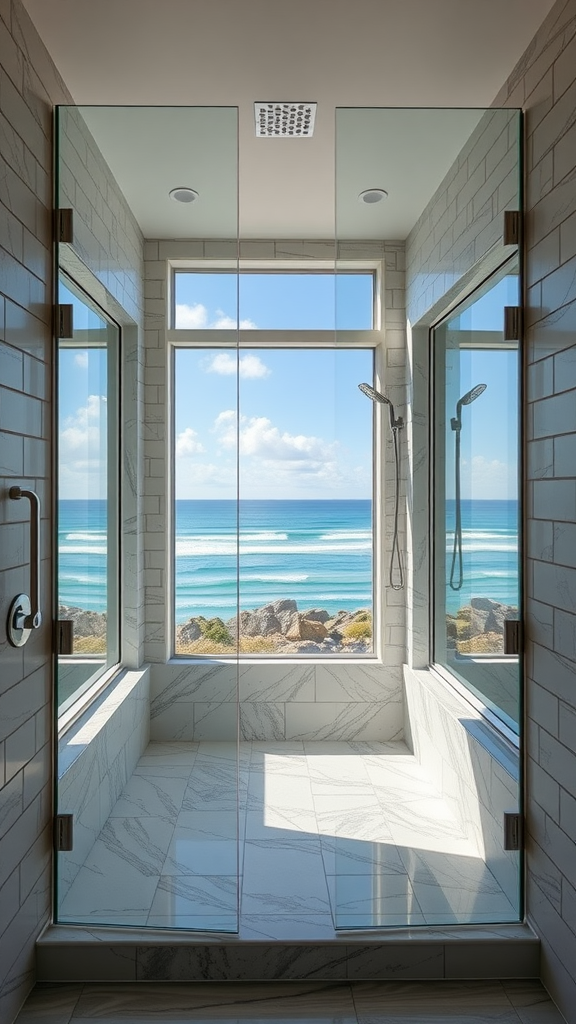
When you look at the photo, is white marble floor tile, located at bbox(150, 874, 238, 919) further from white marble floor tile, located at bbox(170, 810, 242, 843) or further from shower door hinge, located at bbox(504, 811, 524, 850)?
shower door hinge, located at bbox(504, 811, 524, 850)

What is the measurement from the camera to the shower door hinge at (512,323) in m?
2.21

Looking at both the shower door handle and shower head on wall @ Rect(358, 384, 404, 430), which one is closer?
the shower door handle

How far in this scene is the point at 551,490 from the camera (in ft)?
6.62

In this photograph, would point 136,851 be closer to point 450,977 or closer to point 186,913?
point 186,913

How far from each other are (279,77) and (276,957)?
9.06ft

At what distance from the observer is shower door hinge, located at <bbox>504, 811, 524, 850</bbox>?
7.24 ft

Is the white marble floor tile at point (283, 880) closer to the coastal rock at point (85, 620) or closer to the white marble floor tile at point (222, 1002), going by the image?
the white marble floor tile at point (222, 1002)

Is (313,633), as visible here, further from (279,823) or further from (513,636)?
(513,636)

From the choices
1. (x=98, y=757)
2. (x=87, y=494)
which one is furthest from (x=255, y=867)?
(x=87, y=494)

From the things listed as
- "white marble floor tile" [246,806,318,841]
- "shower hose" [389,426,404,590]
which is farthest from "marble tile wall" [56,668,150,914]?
"shower hose" [389,426,404,590]

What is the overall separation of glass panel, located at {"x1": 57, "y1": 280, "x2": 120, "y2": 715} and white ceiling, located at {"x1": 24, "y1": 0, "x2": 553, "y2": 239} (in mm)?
425

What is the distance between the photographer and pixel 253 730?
12.6ft

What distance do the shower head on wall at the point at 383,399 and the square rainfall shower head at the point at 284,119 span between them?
110cm

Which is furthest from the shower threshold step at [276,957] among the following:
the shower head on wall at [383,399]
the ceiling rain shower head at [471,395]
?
the ceiling rain shower head at [471,395]
